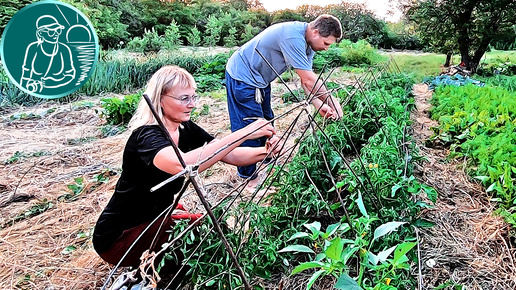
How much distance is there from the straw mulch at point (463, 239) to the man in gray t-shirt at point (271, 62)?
3.05ft

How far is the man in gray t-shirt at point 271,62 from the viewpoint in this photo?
8.59 ft

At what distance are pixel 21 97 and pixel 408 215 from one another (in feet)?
20.3

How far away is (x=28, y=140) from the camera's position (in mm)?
4336

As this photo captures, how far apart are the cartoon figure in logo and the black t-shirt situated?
10.4 ft

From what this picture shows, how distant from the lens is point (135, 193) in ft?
5.35

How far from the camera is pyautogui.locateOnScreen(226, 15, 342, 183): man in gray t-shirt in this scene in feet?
8.59

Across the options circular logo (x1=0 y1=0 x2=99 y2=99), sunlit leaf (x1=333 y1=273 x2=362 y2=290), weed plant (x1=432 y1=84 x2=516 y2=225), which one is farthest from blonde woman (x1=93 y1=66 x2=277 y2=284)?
circular logo (x1=0 y1=0 x2=99 y2=99)

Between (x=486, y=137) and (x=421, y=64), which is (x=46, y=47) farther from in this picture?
(x=421, y=64)

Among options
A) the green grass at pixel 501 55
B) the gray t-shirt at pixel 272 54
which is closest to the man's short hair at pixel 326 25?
the gray t-shirt at pixel 272 54

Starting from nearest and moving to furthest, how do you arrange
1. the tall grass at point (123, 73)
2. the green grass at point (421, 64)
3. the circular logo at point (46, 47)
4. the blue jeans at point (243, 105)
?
the blue jeans at point (243, 105) < the circular logo at point (46, 47) < the tall grass at point (123, 73) < the green grass at point (421, 64)

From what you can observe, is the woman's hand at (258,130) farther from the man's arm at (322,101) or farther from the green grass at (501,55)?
the green grass at (501,55)

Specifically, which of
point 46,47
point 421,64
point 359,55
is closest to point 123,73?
point 46,47

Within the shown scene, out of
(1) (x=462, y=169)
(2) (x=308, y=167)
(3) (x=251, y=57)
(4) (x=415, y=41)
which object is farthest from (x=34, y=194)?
(4) (x=415, y=41)

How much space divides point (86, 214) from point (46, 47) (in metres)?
2.40
